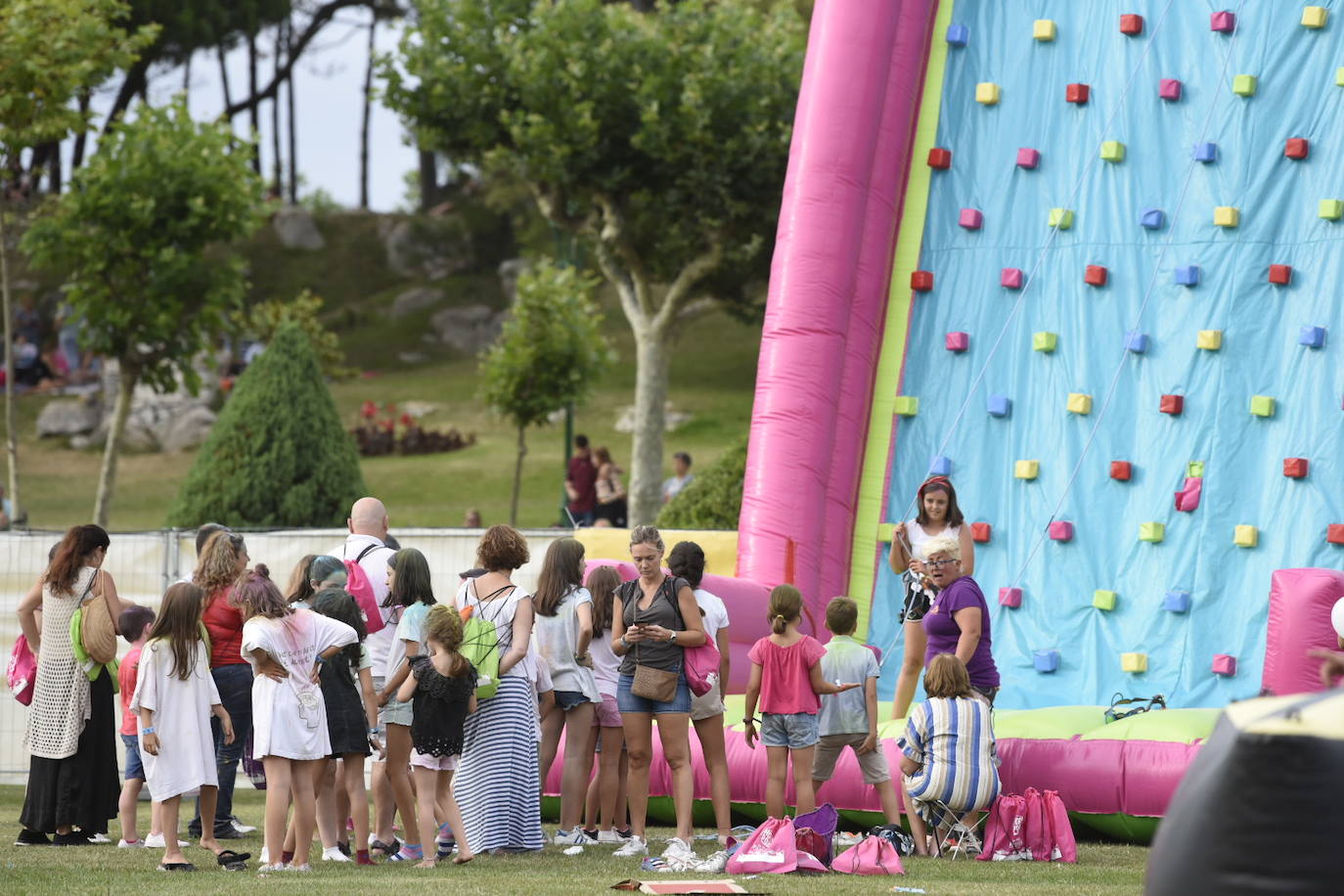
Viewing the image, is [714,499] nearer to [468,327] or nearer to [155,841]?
[155,841]

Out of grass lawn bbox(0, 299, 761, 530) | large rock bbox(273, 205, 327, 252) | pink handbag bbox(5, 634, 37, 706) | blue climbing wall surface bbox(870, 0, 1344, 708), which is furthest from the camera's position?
large rock bbox(273, 205, 327, 252)

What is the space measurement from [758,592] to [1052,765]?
2.67 m

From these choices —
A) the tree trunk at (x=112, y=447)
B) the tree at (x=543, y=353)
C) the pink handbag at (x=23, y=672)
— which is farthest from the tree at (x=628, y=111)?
the pink handbag at (x=23, y=672)

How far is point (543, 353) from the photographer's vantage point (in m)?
23.9

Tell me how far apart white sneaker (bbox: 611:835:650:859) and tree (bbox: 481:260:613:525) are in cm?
1602

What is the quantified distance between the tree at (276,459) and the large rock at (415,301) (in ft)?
85.0

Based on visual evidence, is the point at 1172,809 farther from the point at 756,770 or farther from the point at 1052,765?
the point at 756,770

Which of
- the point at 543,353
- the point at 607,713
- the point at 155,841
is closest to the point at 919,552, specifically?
the point at 607,713

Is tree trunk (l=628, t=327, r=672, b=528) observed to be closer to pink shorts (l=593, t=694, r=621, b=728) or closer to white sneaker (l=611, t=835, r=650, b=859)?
pink shorts (l=593, t=694, r=621, b=728)

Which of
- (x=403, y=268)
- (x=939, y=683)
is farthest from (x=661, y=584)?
(x=403, y=268)

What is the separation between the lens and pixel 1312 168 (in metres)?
11.2

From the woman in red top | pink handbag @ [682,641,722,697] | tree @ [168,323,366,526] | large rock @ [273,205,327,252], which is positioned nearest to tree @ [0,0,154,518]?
tree @ [168,323,366,526]

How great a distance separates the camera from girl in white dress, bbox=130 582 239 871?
741 cm

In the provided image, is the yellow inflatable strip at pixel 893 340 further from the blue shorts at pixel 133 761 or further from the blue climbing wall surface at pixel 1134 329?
the blue shorts at pixel 133 761
